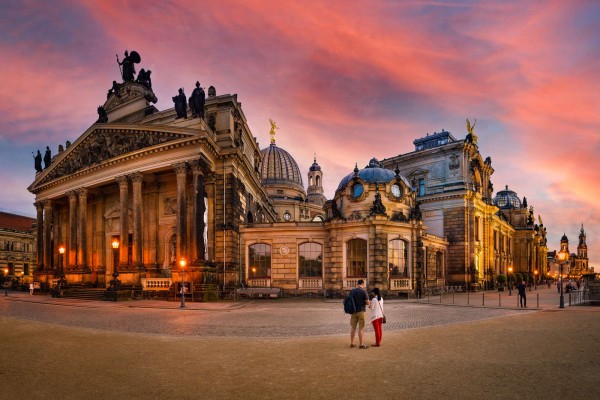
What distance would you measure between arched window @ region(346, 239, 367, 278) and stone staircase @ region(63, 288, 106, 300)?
21595mm

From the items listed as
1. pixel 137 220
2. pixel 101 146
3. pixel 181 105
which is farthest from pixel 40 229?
pixel 181 105

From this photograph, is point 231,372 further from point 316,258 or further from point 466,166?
point 466,166

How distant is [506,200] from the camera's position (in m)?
87.1

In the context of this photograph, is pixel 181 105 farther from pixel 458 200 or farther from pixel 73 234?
pixel 458 200

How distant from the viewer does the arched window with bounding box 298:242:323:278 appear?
1443 inches

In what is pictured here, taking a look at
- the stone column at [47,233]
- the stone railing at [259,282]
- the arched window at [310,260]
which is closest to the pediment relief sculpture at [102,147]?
the stone column at [47,233]

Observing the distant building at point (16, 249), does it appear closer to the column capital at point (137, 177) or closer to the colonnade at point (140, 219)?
the colonnade at point (140, 219)

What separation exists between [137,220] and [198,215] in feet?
22.9

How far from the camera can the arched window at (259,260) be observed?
3766 cm

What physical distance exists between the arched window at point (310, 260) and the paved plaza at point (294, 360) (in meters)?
18.3

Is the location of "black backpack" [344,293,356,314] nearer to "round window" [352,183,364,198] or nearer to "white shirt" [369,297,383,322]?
"white shirt" [369,297,383,322]

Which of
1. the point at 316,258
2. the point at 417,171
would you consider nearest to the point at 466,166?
the point at 417,171

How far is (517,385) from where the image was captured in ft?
27.2

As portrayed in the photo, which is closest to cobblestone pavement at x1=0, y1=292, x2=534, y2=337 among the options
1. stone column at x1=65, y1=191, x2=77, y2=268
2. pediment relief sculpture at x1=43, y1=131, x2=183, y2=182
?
pediment relief sculpture at x1=43, y1=131, x2=183, y2=182
